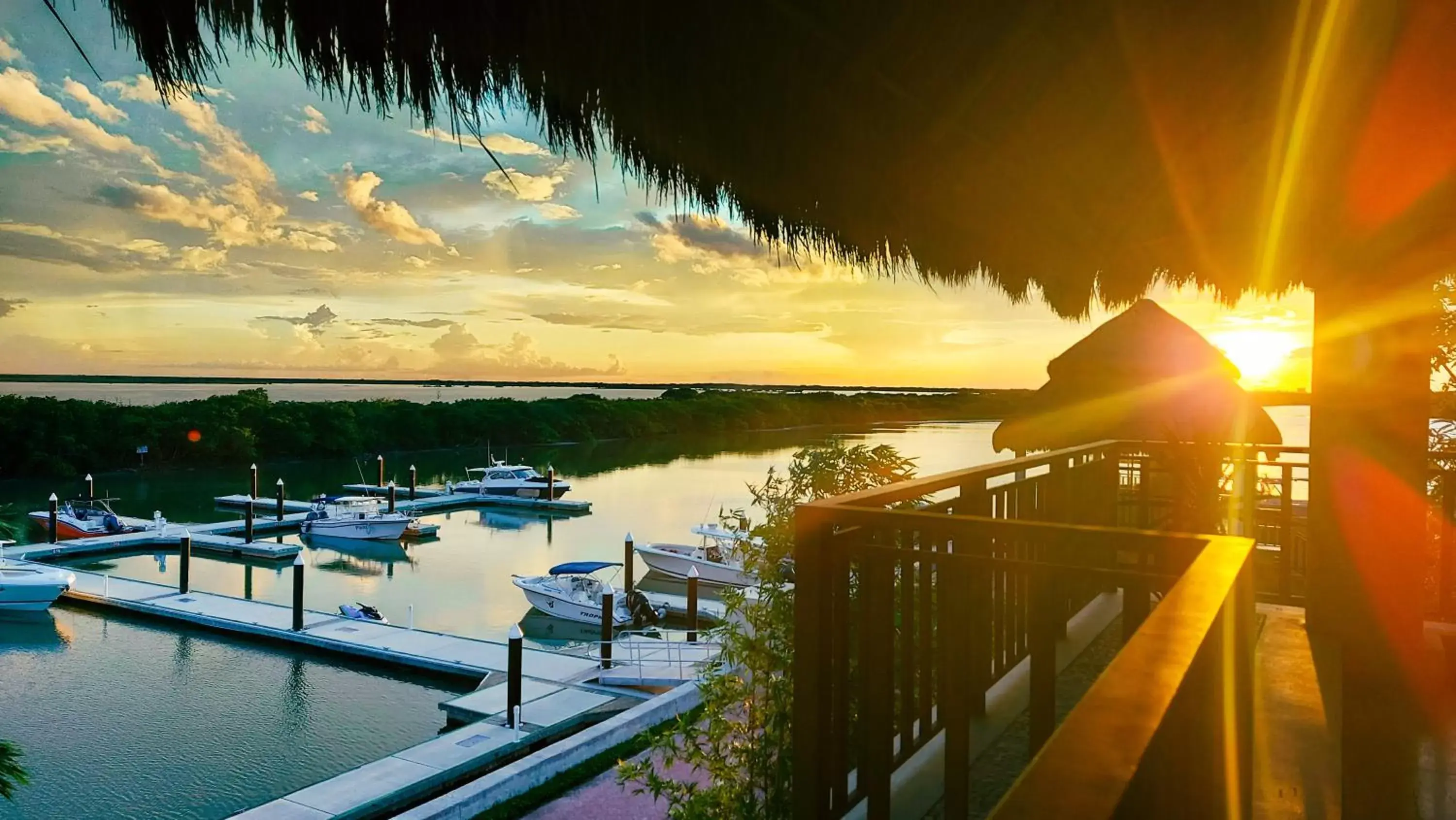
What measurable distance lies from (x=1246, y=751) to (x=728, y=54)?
1548 millimetres

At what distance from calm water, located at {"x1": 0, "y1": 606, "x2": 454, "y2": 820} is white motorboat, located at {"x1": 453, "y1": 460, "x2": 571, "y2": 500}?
56.3ft

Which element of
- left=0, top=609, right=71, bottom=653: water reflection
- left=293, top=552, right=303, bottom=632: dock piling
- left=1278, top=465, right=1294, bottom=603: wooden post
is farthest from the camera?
left=0, top=609, right=71, bottom=653: water reflection

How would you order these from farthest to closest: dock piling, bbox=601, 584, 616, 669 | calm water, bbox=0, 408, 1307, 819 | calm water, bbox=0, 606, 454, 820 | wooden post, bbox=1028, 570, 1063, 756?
dock piling, bbox=601, 584, 616, 669
calm water, bbox=0, 408, 1307, 819
calm water, bbox=0, 606, 454, 820
wooden post, bbox=1028, 570, 1063, 756

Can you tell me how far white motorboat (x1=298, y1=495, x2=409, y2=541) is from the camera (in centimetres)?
2506

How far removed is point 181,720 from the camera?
1177cm

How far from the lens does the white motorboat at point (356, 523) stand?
25.1 m

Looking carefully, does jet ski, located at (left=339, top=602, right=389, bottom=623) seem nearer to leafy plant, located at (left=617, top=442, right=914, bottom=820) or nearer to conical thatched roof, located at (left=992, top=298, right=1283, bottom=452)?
leafy plant, located at (left=617, top=442, right=914, bottom=820)

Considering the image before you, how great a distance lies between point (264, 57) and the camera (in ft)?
5.25

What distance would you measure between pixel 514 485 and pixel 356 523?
8402 mm

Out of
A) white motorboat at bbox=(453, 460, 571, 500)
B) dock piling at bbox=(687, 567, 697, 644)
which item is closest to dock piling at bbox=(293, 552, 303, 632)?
dock piling at bbox=(687, 567, 697, 644)

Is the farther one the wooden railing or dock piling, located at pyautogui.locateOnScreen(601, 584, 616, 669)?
dock piling, located at pyautogui.locateOnScreen(601, 584, 616, 669)

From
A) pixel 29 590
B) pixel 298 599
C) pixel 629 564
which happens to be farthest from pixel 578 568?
pixel 29 590

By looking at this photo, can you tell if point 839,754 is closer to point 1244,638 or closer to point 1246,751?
point 1246,751

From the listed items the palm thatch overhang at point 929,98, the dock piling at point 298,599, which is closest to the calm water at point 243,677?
the dock piling at point 298,599
